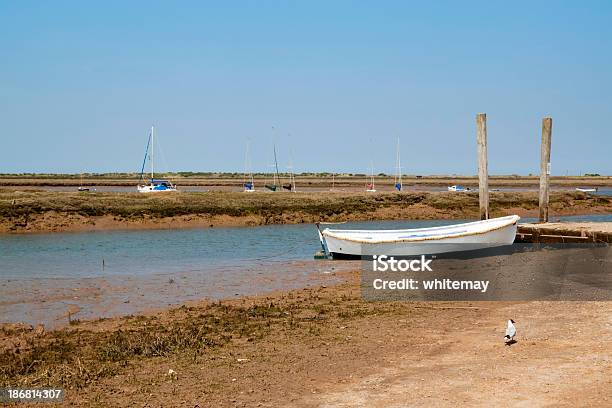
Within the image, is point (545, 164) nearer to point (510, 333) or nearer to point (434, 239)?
point (434, 239)

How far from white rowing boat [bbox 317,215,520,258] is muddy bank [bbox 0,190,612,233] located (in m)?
23.4

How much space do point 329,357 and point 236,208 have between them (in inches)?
1713

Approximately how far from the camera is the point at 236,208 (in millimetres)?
56969

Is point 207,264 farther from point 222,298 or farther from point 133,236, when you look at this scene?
point 133,236

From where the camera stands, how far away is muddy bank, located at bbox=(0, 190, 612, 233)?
49.3 metres

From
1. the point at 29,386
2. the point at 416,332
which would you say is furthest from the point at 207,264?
the point at 29,386

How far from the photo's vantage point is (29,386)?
1247cm

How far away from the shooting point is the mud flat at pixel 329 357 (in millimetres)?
11375

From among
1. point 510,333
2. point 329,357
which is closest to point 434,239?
point 510,333

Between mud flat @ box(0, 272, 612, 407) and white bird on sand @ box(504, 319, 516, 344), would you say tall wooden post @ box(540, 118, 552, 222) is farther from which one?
white bird on sand @ box(504, 319, 516, 344)

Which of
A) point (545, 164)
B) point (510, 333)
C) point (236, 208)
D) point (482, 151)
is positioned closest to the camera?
point (510, 333)

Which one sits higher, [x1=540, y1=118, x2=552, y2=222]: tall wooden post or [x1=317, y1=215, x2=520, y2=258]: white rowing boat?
[x1=540, y1=118, x2=552, y2=222]: tall wooden post

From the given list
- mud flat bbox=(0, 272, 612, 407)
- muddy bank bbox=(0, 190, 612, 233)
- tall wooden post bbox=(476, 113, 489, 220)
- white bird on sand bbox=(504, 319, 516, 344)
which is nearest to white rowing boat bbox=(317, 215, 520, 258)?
tall wooden post bbox=(476, 113, 489, 220)

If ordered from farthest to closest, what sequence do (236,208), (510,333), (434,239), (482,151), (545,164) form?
(236,208), (545,164), (482,151), (434,239), (510,333)
